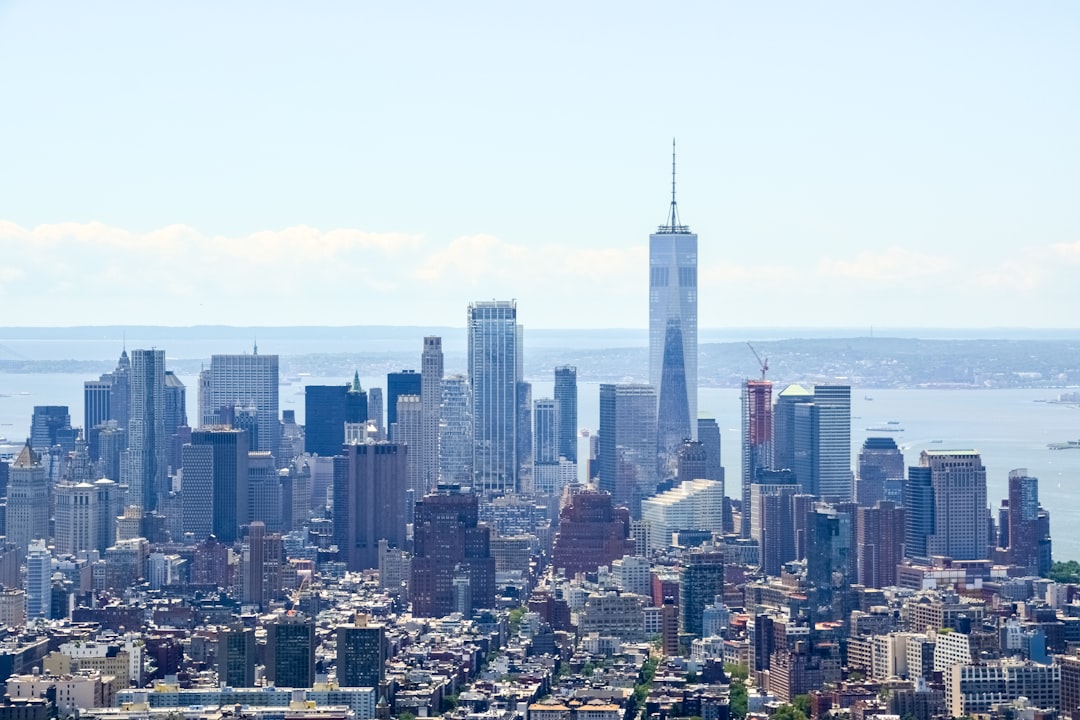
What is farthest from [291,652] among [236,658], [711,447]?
[711,447]

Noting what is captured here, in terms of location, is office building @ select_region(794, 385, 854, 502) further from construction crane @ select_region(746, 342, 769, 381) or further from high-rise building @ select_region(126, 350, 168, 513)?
construction crane @ select_region(746, 342, 769, 381)

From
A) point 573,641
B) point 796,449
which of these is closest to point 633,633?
point 573,641

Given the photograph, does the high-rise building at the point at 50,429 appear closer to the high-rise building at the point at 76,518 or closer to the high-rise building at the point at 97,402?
the high-rise building at the point at 97,402

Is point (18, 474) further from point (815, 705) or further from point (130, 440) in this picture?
point (815, 705)

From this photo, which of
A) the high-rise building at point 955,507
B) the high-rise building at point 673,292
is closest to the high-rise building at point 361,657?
the high-rise building at point 955,507

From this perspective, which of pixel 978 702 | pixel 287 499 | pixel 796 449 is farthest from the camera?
pixel 796 449

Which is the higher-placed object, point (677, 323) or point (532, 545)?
point (677, 323)
